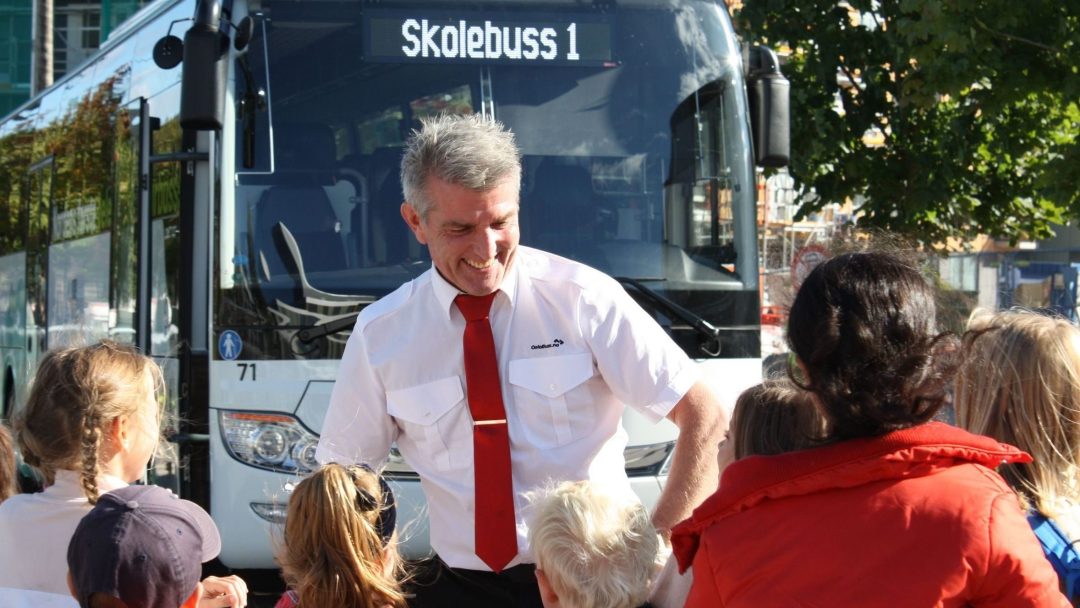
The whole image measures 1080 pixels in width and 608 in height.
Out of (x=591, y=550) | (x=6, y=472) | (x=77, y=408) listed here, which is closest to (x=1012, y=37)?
(x=6, y=472)

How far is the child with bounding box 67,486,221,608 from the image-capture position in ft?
7.97

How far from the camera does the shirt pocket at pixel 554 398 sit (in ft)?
10.5

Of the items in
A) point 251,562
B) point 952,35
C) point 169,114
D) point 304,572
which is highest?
point 952,35

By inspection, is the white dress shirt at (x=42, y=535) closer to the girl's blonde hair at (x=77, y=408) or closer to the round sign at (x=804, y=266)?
the girl's blonde hair at (x=77, y=408)

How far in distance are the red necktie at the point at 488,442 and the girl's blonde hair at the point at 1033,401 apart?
43.3 inches

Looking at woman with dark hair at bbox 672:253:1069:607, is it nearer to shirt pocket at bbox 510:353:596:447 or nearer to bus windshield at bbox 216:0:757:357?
shirt pocket at bbox 510:353:596:447

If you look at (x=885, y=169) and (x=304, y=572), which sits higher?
(x=885, y=169)

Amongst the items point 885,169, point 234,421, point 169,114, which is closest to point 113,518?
point 234,421

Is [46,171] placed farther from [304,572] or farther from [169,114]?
[304,572]

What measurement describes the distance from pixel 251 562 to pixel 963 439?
4178mm

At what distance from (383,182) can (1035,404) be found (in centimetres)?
348

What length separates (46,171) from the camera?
393 inches

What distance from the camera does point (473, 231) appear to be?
10.4 ft

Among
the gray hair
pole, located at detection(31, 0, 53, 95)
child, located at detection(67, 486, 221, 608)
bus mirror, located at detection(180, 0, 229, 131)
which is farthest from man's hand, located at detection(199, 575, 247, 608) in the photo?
pole, located at detection(31, 0, 53, 95)
